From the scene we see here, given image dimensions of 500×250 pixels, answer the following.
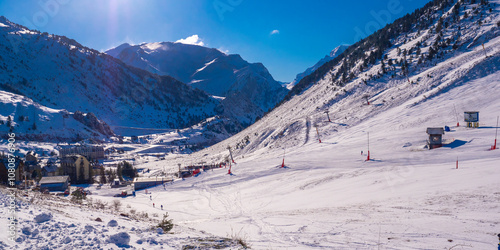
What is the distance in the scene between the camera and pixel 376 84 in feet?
197

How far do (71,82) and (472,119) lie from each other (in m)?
187

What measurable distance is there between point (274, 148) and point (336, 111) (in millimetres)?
16458

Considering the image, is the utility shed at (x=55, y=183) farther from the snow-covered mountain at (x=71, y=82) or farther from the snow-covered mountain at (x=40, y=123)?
the snow-covered mountain at (x=71, y=82)

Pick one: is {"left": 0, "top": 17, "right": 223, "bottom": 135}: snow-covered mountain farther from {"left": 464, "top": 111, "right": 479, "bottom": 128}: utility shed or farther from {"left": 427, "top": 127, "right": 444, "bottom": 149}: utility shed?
{"left": 464, "top": 111, "right": 479, "bottom": 128}: utility shed

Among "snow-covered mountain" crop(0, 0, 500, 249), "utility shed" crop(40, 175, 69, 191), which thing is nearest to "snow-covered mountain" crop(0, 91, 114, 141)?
"utility shed" crop(40, 175, 69, 191)

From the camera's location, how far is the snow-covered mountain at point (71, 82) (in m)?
149

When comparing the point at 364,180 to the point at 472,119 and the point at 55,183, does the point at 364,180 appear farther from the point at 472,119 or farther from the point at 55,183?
the point at 55,183

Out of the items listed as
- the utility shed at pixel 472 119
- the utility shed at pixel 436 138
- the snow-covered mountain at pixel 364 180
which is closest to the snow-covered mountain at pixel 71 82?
the snow-covered mountain at pixel 364 180

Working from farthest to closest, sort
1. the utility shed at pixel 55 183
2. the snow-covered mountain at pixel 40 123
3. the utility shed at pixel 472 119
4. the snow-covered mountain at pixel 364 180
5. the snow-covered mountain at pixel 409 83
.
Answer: the snow-covered mountain at pixel 40 123 < the snow-covered mountain at pixel 409 83 < the utility shed at pixel 55 183 < the utility shed at pixel 472 119 < the snow-covered mountain at pixel 364 180

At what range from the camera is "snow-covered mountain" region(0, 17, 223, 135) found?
149375 millimetres

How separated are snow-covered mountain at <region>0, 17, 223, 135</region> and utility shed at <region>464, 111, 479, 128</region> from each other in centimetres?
15891

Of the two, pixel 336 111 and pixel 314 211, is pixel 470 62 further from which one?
pixel 314 211

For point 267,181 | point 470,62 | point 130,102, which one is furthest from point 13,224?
point 130,102

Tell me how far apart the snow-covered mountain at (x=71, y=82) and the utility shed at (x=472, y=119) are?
158911mm
